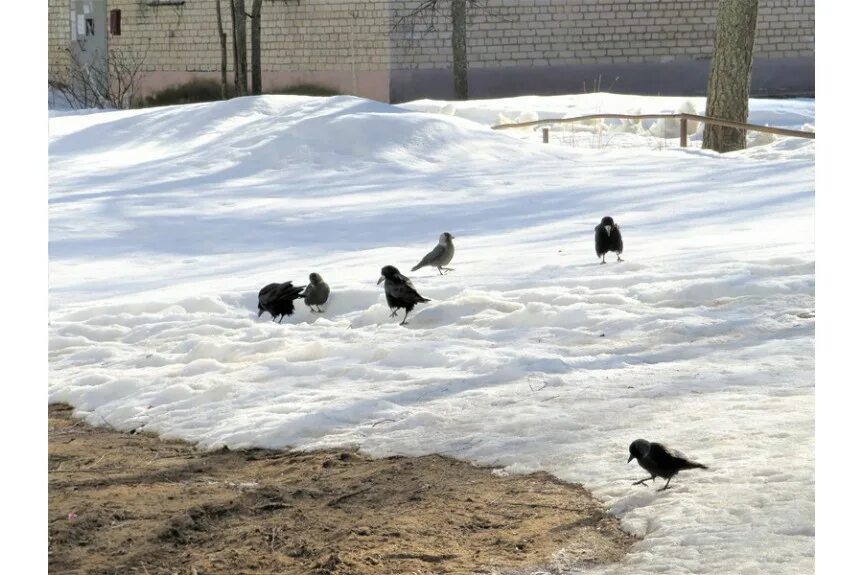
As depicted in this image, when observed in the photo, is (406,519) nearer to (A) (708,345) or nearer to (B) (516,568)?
(B) (516,568)

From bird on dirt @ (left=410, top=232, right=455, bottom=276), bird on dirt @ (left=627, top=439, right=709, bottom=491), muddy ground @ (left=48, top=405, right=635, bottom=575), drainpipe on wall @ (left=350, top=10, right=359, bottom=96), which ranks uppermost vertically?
drainpipe on wall @ (left=350, top=10, right=359, bottom=96)

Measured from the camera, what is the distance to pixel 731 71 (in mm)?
15703

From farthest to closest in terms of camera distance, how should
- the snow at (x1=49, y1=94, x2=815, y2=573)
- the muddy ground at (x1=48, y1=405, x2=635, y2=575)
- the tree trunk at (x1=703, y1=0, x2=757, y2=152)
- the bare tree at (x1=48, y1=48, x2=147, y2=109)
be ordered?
the bare tree at (x1=48, y1=48, x2=147, y2=109) → the tree trunk at (x1=703, y1=0, x2=757, y2=152) → the snow at (x1=49, y1=94, x2=815, y2=573) → the muddy ground at (x1=48, y1=405, x2=635, y2=575)

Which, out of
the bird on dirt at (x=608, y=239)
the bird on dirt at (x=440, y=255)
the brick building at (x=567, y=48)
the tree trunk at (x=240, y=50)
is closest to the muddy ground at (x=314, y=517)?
the bird on dirt at (x=440, y=255)

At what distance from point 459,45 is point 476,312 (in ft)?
62.6

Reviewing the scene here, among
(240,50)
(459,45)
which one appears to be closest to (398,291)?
(240,50)

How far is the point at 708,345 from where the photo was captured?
20.2 feet

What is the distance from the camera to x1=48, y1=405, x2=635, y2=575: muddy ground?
383 centimetres

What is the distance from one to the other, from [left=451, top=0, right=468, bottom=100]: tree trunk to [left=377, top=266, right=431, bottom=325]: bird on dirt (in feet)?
62.4

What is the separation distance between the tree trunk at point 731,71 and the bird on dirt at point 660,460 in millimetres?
12291

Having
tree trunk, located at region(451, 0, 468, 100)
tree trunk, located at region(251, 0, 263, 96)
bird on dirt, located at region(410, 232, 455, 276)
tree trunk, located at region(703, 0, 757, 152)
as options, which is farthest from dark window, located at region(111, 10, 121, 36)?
bird on dirt, located at region(410, 232, 455, 276)

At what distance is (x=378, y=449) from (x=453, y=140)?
10087 millimetres

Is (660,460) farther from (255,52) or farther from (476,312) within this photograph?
(255,52)

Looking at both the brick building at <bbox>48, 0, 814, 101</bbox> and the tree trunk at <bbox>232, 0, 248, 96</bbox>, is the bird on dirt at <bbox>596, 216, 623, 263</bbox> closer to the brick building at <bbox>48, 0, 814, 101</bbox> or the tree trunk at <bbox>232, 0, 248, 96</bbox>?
the tree trunk at <bbox>232, 0, 248, 96</bbox>
